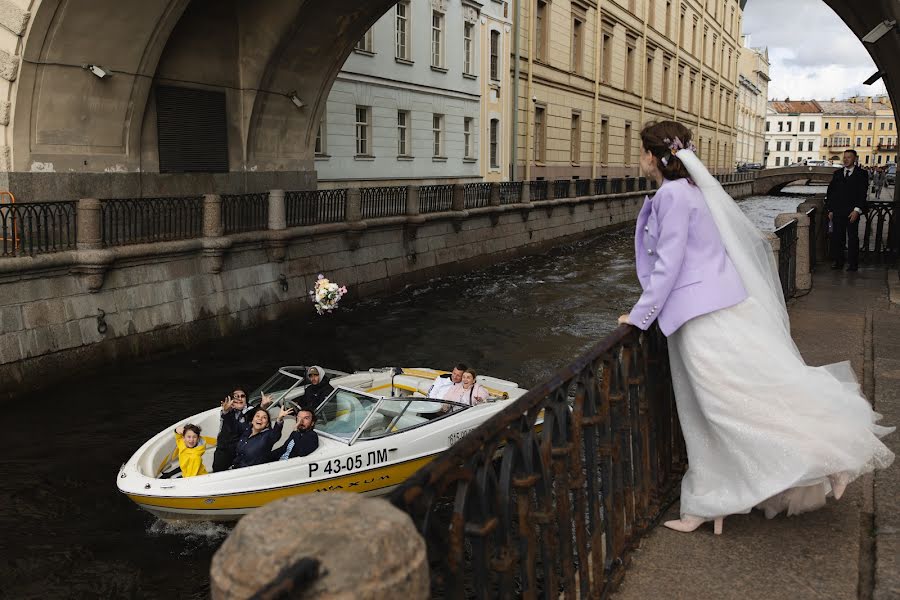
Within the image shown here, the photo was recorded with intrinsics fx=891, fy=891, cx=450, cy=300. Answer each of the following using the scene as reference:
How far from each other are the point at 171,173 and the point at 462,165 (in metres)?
14.6

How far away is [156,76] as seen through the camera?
1666cm

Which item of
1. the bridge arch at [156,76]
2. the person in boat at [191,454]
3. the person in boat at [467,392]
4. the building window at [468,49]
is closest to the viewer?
the person in boat at [191,454]

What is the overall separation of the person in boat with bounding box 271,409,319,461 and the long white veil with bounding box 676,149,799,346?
5377 mm

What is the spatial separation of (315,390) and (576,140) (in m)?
31.8

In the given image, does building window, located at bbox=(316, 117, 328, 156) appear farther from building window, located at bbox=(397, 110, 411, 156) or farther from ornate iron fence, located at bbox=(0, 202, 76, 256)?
ornate iron fence, located at bbox=(0, 202, 76, 256)

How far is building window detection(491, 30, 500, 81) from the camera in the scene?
31.9 metres

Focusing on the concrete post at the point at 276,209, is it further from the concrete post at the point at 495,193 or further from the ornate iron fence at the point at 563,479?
the ornate iron fence at the point at 563,479

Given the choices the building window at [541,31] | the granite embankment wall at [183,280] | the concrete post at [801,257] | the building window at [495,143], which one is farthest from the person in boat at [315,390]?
the building window at [541,31]

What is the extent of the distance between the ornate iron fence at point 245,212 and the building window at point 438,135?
13.0 metres

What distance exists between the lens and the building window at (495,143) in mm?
32469

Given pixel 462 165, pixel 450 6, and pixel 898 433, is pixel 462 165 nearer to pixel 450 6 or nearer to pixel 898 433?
pixel 450 6

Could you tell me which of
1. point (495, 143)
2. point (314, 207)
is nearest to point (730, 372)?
point (314, 207)

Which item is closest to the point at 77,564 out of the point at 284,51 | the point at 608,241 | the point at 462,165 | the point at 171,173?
the point at 171,173

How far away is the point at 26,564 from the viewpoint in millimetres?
7148
